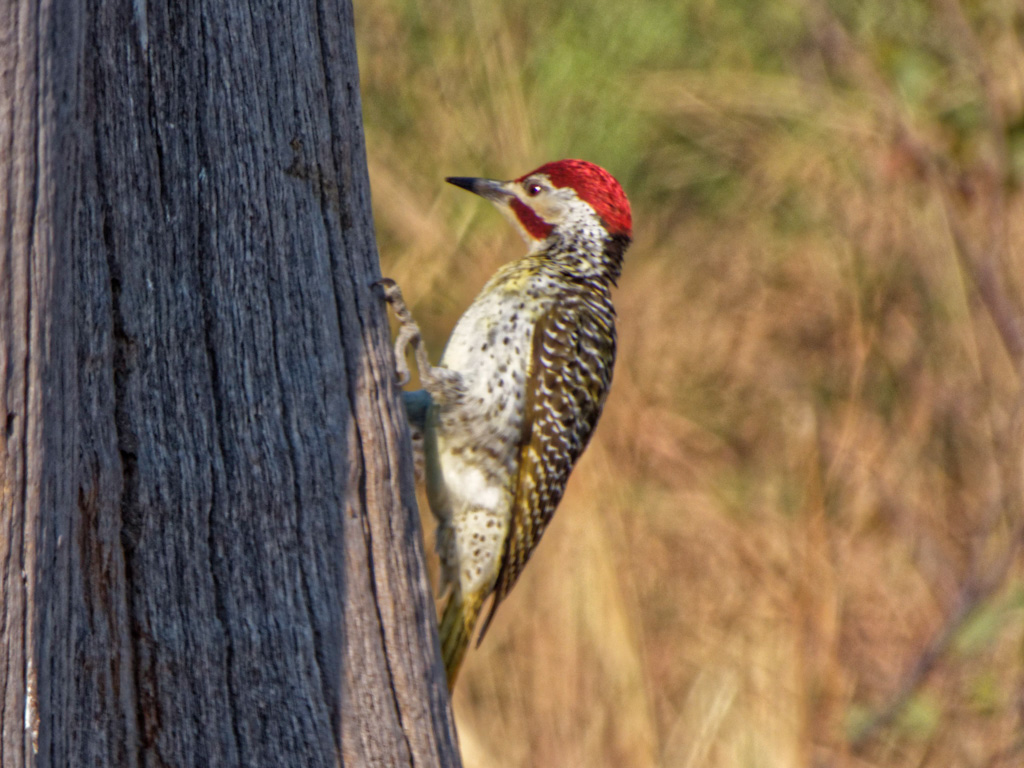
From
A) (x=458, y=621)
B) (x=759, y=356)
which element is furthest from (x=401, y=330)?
(x=759, y=356)

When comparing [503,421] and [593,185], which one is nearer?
[503,421]

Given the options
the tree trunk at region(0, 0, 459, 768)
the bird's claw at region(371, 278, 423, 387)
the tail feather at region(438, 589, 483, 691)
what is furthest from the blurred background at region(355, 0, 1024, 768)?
the tree trunk at region(0, 0, 459, 768)

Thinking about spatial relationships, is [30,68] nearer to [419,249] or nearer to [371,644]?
[371,644]

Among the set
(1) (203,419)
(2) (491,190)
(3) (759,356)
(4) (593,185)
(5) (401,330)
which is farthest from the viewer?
(3) (759,356)

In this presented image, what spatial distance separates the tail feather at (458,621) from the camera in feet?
11.5

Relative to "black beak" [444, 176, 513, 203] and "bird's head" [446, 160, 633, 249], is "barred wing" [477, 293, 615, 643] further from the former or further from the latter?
"black beak" [444, 176, 513, 203]

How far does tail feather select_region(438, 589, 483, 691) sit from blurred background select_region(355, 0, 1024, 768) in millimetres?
1725

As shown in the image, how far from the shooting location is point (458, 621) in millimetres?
3588

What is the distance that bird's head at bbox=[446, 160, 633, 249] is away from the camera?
3.89 metres

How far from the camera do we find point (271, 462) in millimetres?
2143

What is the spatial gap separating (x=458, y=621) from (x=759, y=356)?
160 inches

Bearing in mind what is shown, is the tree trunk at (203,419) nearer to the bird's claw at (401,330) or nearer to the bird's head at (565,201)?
the bird's claw at (401,330)

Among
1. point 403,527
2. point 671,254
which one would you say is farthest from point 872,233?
point 403,527

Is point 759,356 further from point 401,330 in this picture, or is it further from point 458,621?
point 401,330
